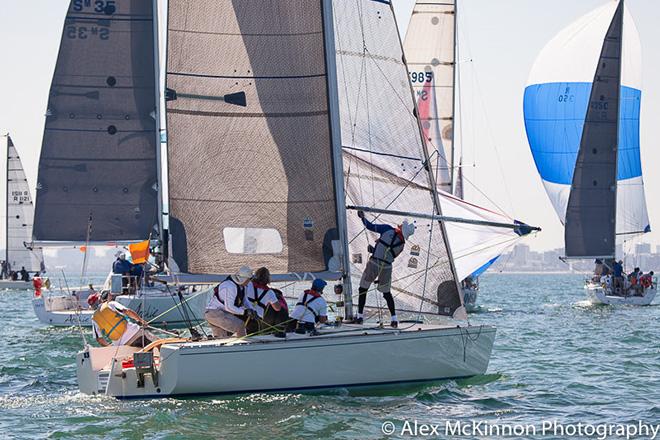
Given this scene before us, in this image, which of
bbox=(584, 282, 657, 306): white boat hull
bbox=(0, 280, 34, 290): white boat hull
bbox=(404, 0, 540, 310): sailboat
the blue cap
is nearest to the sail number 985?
bbox=(404, 0, 540, 310): sailboat

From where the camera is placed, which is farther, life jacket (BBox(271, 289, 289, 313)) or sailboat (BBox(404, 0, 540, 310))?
sailboat (BBox(404, 0, 540, 310))

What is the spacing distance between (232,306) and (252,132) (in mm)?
2510

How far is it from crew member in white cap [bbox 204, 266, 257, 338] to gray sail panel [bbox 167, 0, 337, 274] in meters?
0.85

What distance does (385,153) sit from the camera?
17391mm

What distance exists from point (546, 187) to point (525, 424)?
A: 3334cm

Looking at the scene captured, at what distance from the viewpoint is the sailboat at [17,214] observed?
59.9 meters

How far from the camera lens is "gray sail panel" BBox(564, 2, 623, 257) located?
4266 cm

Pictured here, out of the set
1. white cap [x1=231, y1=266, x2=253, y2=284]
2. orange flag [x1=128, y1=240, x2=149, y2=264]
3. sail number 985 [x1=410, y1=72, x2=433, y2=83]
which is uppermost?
sail number 985 [x1=410, y1=72, x2=433, y2=83]

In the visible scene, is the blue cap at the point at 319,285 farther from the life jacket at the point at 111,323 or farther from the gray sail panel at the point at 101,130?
the gray sail panel at the point at 101,130

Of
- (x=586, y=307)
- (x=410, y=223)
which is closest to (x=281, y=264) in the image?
(x=410, y=223)

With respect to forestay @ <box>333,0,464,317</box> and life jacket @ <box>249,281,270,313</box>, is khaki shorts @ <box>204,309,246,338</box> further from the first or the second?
forestay @ <box>333,0,464,317</box>

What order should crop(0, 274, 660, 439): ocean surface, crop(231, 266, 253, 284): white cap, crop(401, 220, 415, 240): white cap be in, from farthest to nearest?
crop(401, 220, 415, 240): white cap, crop(231, 266, 253, 284): white cap, crop(0, 274, 660, 439): ocean surface

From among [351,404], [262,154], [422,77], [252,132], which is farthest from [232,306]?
[422,77]

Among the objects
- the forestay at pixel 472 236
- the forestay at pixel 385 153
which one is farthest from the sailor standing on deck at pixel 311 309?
the forestay at pixel 472 236
